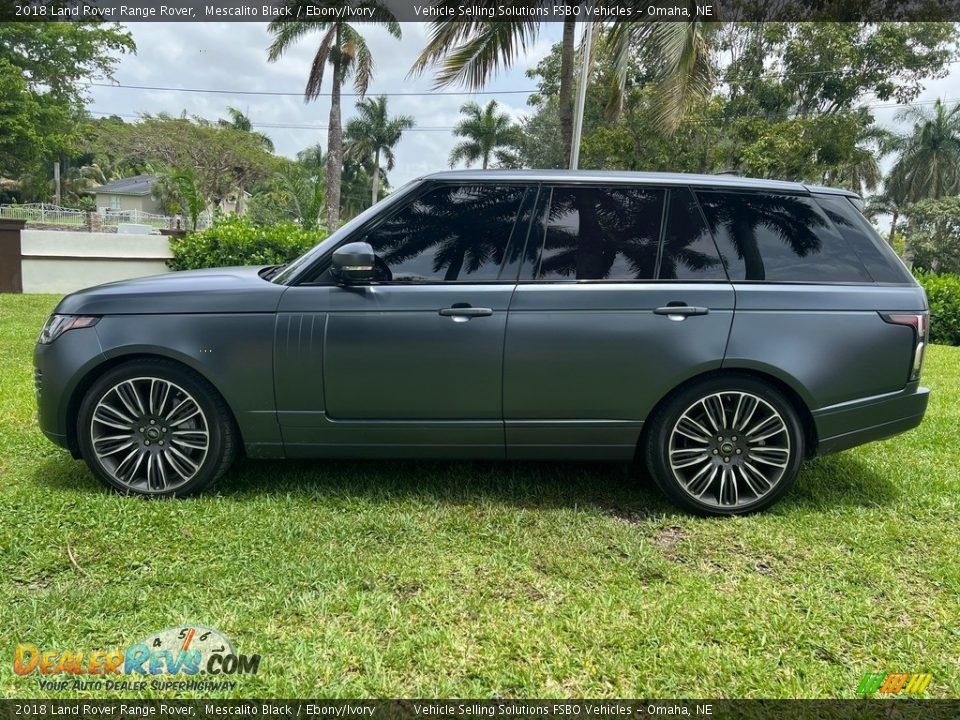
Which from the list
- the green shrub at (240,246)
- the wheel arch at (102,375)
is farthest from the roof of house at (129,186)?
the wheel arch at (102,375)

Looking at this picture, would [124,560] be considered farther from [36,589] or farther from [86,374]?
[86,374]

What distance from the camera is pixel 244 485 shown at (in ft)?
12.0

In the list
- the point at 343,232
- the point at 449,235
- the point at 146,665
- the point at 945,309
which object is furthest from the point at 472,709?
the point at 945,309

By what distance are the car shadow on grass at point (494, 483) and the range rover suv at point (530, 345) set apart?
26 cm

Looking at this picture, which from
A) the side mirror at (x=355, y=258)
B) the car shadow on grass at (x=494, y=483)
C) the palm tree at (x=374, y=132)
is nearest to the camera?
the side mirror at (x=355, y=258)

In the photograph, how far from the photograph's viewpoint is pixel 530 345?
10.8 ft

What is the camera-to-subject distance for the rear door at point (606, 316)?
3297mm

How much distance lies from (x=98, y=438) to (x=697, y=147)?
23.3m

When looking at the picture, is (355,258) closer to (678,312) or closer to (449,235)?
(449,235)

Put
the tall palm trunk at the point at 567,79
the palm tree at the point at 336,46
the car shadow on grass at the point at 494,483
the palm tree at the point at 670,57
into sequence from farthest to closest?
1. the palm tree at the point at 336,46
2. the tall palm trunk at the point at 567,79
3. the palm tree at the point at 670,57
4. the car shadow on grass at the point at 494,483

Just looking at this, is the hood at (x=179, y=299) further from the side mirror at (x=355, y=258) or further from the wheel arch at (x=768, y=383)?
the wheel arch at (x=768, y=383)

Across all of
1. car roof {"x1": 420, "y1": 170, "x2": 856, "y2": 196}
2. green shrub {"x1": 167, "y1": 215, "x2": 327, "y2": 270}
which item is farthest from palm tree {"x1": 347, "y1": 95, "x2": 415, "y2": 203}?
car roof {"x1": 420, "y1": 170, "x2": 856, "y2": 196}

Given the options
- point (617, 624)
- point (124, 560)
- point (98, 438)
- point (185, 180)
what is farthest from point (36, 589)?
point (185, 180)

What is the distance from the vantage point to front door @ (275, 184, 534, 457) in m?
3.29
